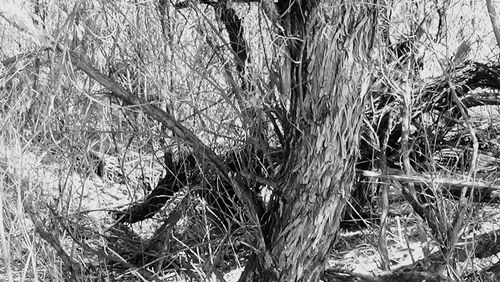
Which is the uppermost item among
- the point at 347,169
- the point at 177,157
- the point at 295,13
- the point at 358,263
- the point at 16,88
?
the point at 16,88

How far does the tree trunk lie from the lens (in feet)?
8.16

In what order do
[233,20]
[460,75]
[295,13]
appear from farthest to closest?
1. [460,75]
2. [233,20]
3. [295,13]

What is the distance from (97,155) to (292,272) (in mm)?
1686

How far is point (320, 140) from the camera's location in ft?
8.36

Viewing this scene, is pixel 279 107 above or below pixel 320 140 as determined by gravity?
above

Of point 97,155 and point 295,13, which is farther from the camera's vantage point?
point 97,155

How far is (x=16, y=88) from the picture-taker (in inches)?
110

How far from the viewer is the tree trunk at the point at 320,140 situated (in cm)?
249

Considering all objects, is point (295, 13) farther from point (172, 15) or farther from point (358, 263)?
point (358, 263)

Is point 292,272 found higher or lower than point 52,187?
lower

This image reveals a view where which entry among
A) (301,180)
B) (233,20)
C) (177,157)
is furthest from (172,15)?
(301,180)

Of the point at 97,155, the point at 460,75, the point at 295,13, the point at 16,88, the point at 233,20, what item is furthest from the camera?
the point at 97,155

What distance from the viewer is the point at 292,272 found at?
2.62m

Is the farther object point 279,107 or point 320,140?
point 279,107
